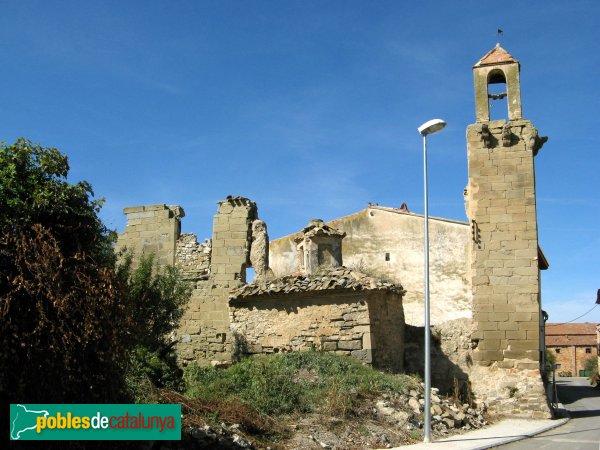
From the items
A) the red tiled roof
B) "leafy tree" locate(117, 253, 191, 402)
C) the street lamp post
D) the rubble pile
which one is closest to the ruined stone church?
the rubble pile

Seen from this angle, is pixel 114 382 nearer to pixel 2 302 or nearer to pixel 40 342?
pixel 40 342

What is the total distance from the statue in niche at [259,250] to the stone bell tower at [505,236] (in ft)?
19.2

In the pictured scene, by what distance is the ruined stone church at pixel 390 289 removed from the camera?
15.2 m

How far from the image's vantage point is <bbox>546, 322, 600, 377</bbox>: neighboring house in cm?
6306

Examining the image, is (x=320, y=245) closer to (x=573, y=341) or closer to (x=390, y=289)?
(x=390, y=289)

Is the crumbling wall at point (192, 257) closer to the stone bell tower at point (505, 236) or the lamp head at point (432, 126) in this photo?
the stone bell tower at point (505, 236)

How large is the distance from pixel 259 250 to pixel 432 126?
24.1ft

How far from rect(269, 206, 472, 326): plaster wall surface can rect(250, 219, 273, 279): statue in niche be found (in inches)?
261

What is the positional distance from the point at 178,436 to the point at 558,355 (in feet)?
210

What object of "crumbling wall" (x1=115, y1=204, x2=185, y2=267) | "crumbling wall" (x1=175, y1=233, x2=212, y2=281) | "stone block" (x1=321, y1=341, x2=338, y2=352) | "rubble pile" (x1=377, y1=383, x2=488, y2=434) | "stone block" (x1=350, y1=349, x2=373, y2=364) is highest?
"crumbling wall" (x1=115, y1=204, x2=185, y2=267)

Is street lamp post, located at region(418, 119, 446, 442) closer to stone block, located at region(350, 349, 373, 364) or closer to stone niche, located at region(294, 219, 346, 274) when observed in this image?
stone block, located at region(350, 349, 373, 364)

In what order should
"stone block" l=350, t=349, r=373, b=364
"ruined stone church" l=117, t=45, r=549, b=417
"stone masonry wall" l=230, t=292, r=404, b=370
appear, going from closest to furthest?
1. "stone block" l=350, t=349, r=373, b=364
2. "stone masonry wall" l=230, t=292, r=404, b=370
3. "ruined stone church" l=117, t=45, r=549, b=417

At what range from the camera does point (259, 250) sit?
58.9 ft

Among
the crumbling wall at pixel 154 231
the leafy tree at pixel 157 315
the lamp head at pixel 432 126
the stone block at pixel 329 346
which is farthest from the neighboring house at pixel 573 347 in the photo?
the lamp head at pixel 432 126
